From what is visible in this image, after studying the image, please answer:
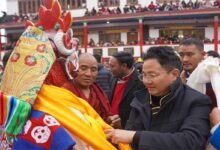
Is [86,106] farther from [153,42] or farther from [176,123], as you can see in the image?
[153,42]

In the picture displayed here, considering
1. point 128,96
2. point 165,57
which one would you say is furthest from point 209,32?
point 165,57

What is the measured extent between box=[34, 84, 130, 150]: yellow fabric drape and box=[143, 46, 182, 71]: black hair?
0.42m

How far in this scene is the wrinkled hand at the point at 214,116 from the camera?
1656 millimetres

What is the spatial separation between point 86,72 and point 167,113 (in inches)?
35.3

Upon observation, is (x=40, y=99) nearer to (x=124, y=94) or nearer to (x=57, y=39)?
(x=57, y=39)

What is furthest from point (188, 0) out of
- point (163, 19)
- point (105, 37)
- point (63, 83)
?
point (63, 83)

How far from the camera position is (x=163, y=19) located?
21.7 metres

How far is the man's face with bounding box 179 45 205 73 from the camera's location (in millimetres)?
2656

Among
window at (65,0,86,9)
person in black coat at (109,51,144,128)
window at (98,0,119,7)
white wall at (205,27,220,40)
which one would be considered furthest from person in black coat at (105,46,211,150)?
window at (65,0,86,9)

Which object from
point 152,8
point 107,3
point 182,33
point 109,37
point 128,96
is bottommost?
point 128,96

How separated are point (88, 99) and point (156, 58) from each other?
753 millimetres

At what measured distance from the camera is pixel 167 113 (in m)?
1.71

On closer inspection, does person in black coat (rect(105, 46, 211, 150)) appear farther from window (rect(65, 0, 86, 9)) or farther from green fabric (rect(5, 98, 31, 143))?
window (rect(65, 0, 86, 9))

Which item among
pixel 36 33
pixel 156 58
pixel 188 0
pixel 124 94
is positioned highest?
pixel 188 0
